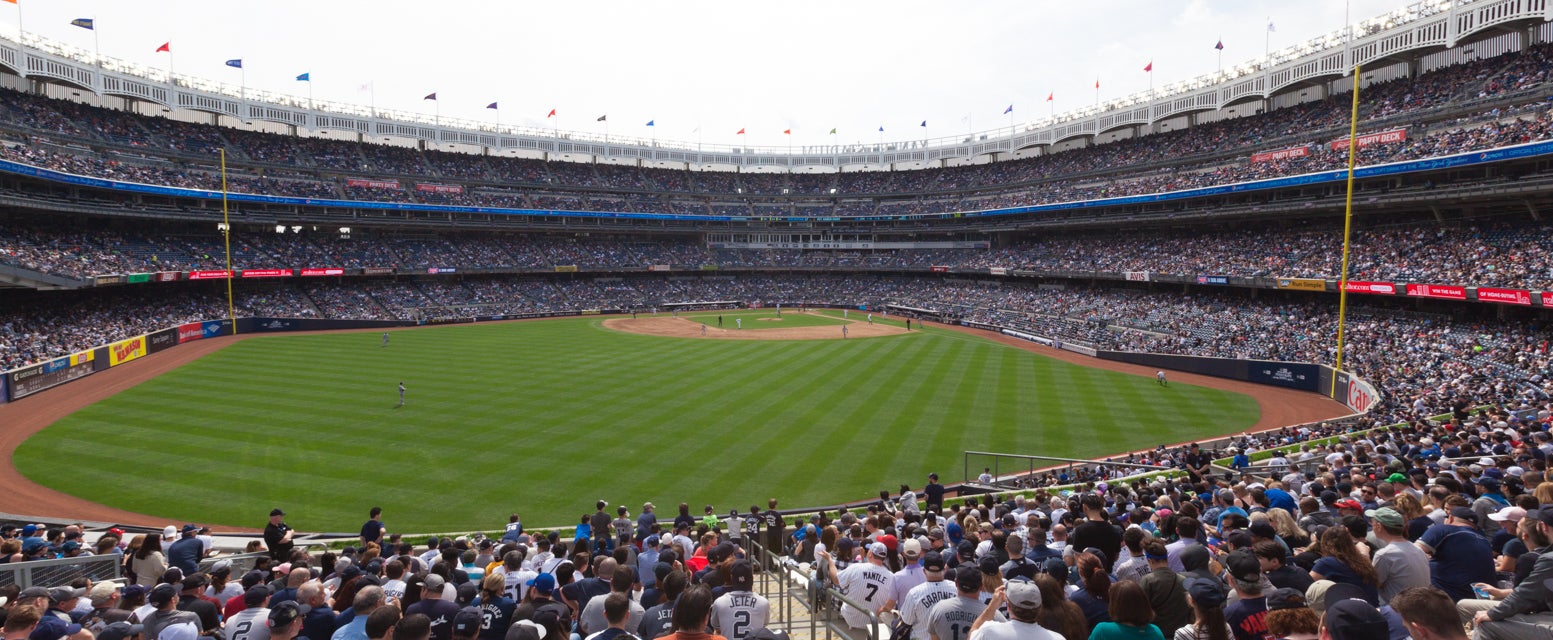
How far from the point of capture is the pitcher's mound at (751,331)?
181ft

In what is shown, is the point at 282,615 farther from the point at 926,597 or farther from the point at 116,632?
the point at 926,597

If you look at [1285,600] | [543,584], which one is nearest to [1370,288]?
[1285,600]

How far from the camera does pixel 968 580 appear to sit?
18.5ft

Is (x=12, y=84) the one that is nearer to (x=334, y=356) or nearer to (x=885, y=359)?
(x=334, y=356)

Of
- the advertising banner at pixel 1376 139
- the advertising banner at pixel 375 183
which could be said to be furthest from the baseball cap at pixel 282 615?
the advertising banner at pixel 375 183

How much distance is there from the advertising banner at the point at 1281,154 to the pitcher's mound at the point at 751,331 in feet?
95.9

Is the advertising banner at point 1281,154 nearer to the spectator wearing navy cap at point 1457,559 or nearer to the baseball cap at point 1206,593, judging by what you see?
the spectator wearing navy cap at point 1457,559

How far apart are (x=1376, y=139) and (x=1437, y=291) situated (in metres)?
14.8

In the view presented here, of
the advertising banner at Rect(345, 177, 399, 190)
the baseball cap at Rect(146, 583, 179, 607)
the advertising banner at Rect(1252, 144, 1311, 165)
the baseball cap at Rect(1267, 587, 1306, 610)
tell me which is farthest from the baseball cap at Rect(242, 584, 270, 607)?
the advertising banner at Rect(345, 177, 399, 190)

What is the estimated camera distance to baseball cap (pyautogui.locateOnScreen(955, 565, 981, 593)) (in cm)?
561

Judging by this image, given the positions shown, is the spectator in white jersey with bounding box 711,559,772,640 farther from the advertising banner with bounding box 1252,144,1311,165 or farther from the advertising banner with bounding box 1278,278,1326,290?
the advertising banner with bounding box 1252,144,1311,165

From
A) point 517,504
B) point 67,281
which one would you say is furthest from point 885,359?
point 67,281

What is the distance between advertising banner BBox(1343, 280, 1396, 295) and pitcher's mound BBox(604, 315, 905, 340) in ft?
95.5

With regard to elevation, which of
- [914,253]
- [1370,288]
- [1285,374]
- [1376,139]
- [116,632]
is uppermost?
[1376,139]
